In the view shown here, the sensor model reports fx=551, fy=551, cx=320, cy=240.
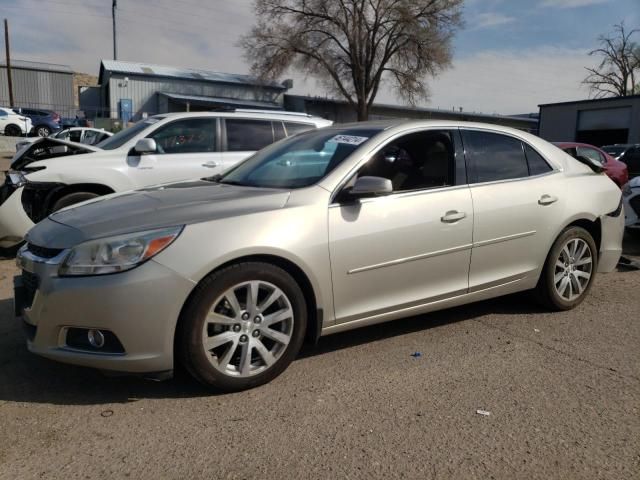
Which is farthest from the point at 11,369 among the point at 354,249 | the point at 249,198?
the point at 354,249

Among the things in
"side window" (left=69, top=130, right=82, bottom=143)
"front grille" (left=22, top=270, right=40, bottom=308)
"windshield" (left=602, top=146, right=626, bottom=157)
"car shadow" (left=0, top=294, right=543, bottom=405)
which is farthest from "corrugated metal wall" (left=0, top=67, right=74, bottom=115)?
"front grille" (left=22, top=270, right=40, bottom=308)

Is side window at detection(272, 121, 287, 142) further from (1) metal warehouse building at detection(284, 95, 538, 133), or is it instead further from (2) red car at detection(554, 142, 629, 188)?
(1) metal warehouse building at detection(284, 95, 538, 133)

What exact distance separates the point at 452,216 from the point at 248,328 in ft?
5.42

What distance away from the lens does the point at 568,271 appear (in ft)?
15.0

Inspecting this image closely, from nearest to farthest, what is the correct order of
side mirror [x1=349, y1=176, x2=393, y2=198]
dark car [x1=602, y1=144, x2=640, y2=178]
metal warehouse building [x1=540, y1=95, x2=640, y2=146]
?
side mirror [x1=349, y1=176, x2=393, y2=198]
dark car [x1=602, y1=144, x2=640, y2=178]
metal warehouse building [x1=540, y1=95, x2=640, y2=146]

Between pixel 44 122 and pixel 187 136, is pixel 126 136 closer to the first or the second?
pixel 187 136

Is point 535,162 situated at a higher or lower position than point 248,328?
higher

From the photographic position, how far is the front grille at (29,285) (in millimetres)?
3014

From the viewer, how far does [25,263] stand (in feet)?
10.4

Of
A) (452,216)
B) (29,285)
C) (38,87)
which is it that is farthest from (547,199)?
(38,87)

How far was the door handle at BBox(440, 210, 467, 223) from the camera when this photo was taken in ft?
12.4

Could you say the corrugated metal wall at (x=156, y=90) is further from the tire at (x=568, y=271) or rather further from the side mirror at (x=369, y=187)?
the side mirror at (x=369, y=187)

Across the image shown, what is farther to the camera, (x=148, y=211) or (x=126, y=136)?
(x=126, y=136)

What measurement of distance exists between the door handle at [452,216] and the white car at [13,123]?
31241 mm
